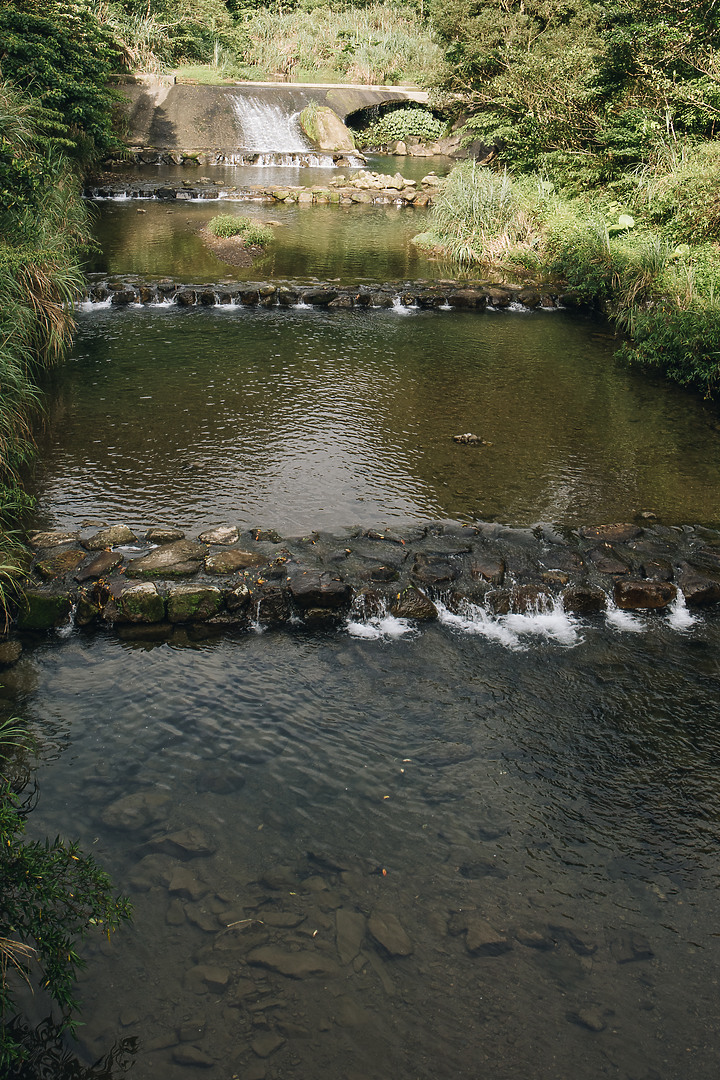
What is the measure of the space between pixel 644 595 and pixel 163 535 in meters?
4.02

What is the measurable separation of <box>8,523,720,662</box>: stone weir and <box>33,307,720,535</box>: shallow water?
1.54 feet

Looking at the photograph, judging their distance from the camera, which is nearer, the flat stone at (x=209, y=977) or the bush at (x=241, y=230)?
the flat stone at (x=209, y=977)

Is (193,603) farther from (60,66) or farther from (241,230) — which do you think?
(60,66)

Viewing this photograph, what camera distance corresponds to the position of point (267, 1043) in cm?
301

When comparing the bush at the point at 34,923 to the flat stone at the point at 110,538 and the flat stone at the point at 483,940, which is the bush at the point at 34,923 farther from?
the flat stone at the point at 110,538

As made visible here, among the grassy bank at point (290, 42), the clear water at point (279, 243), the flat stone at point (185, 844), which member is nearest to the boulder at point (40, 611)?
the flat stone at point (185, 844)

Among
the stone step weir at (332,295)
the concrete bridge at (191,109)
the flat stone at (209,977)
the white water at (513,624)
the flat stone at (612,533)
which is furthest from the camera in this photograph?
the concrete bridge at (191,109)

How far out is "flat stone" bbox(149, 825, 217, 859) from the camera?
150 inches

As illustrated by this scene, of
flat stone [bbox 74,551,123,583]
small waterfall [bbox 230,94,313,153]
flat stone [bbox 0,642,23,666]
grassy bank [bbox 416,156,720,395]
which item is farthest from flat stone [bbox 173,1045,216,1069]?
small waterfall [bbox 230,94,313,153]

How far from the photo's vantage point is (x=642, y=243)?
12.1 meters

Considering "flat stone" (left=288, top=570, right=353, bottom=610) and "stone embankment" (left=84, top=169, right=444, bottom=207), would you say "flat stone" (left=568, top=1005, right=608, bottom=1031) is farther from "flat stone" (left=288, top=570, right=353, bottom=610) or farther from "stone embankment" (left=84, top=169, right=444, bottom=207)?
"stone embankment" (left=84, top=169, right=444, bottom=207)

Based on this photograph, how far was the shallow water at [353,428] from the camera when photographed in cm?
723

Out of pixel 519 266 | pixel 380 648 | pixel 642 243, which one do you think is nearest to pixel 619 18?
pixel 519 266

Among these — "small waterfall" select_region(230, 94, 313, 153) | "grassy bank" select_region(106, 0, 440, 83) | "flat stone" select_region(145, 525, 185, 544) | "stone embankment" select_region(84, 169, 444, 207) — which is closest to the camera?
"flat stone" select_region(145, 525, 185, 544)
